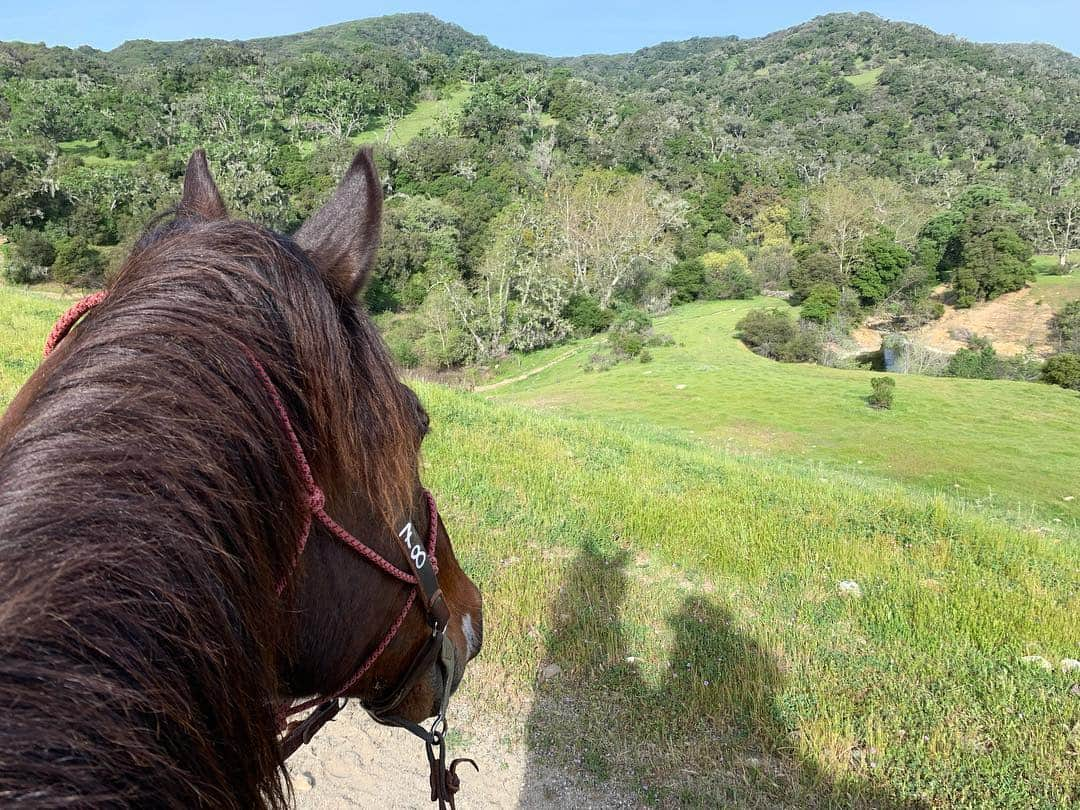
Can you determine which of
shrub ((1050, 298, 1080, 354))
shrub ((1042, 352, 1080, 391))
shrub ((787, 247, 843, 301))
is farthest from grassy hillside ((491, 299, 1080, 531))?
shrub ((787, 247, 843, 301))

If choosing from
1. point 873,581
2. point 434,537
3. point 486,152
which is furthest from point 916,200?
point 434,537

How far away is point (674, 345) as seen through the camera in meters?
28.6

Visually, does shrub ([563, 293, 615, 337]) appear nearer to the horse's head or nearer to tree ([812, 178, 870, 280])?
tree ([812, 178, 870, 280])

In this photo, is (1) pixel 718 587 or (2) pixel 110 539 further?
(1) pixel 718 587

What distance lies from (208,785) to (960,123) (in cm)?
10320

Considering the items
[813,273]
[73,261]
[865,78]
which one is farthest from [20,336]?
[865,78]

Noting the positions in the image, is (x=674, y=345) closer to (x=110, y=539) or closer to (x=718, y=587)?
(x=718, y=587)

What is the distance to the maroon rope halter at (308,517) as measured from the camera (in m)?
0.77

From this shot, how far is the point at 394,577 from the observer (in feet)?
3.50

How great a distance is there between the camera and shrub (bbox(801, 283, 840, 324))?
31469 millimetres

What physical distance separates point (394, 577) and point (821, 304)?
3500 centimetres

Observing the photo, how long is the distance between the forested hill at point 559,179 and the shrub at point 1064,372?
10131 mm

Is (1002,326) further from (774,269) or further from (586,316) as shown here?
(586,316)

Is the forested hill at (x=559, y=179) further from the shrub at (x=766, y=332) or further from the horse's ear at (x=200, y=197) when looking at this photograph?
the horse's ear at (x=200, y=197)
